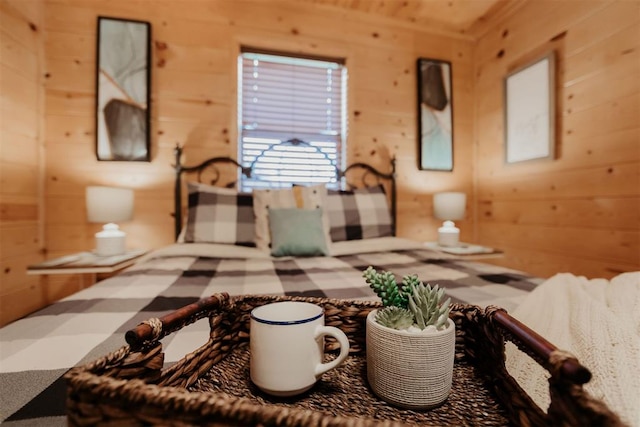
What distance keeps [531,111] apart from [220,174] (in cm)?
237

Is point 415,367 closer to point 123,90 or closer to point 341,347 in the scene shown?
point 341,347

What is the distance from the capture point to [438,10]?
265cm

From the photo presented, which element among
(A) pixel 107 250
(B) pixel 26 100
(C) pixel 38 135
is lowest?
(A) pixel 107 250

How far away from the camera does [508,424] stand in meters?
0.36

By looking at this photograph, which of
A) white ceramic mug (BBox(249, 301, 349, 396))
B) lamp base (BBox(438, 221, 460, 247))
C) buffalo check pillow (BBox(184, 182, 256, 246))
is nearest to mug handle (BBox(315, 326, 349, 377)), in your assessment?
white ceramic mug (BBox(249, 301, 349, 396))

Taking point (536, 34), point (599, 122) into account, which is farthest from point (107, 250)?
point (536, 34)

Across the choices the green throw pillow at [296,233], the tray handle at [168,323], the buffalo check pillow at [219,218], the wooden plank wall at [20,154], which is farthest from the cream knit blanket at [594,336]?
the wooden plank wall at [20,154]

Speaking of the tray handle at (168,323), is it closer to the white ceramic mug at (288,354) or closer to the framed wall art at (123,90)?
the white ceramic mug at (288,354)

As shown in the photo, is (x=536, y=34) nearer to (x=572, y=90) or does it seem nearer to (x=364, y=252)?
(x=572, y=90)

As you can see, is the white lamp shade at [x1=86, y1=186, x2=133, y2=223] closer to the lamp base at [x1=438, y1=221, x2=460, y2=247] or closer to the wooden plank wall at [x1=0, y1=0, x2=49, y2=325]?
the wooden plank wall at [x1=0, y1=0, x2=49, y2=325]

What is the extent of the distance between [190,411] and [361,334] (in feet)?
1.02

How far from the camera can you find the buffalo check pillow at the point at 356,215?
2088 mm

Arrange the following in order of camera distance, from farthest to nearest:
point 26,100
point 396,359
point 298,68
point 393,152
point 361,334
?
1. point 393,152
2. point 298,68
3. point 26,100
4. point 361,334
5. point 396,359

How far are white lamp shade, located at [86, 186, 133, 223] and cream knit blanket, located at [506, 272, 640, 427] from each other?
2.16m
